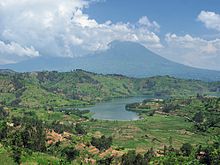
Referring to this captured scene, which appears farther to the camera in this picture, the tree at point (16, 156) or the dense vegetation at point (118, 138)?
the dense vegetation at point (118, 138)

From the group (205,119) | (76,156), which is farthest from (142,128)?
(76,156)

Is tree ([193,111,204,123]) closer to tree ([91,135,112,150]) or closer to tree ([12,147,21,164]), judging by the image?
tree ([91,135,112,150])

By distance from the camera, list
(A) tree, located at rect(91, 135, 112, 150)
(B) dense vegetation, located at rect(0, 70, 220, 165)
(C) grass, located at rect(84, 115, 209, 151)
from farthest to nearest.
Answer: (C) grass, located at rect(84, 115, 209, 151), (A) tree, located at rect(91, 135, 112, 150), (B) dense vegetation, located at rect(0, 70, 220, 165)

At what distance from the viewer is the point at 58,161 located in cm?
5381

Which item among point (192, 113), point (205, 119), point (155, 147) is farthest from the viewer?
point (192, 113)

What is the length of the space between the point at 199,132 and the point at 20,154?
279 ft

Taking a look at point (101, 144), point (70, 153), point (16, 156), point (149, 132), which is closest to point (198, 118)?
point (149, 132)

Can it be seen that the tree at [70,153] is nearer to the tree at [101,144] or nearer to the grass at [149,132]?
the tree at [101,144]

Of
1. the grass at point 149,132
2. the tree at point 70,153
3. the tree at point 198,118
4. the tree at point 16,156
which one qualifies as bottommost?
the grass at point 149,132

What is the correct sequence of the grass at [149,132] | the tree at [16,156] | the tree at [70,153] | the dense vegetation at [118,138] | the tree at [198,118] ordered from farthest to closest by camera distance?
the tree at [198,118] → the grass at [149,132] → the tree at [70,153] → the dense vegetation at [118,138] → the tree at [16,156]

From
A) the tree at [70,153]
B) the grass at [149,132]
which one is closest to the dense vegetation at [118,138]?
the grass at [149,132]

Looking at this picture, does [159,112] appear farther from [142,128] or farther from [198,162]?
[198,162]

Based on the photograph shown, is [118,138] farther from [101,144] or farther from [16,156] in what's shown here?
[16,156]

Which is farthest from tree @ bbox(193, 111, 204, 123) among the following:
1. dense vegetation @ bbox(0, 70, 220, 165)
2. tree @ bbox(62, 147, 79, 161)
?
tree @ bbox(62, 147, 79, 161)
